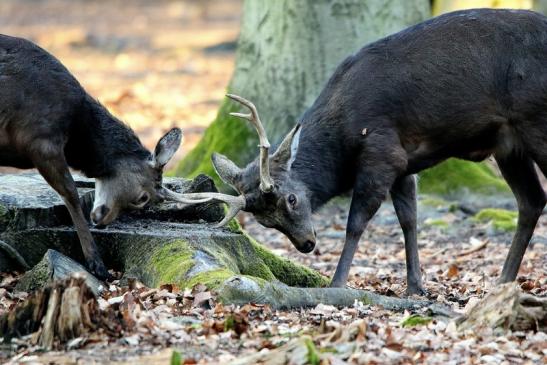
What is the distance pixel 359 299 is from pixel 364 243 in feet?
14.6

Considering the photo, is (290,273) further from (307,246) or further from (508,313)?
(508,313)

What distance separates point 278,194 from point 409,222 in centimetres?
142

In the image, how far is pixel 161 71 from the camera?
2567 cm

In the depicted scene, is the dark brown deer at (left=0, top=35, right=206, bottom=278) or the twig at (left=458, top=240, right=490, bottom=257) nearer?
the dark brown deer at (left=0, top=35, right=206, bottom=278)

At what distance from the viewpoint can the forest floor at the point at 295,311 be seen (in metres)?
6.57

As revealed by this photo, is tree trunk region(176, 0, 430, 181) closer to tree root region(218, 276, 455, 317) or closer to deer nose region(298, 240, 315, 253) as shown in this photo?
deer nose region(298, 240, 315, 253)

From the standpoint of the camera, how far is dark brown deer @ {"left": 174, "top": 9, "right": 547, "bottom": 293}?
9289 mm

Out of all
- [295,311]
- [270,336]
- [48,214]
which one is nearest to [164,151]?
[48,214]

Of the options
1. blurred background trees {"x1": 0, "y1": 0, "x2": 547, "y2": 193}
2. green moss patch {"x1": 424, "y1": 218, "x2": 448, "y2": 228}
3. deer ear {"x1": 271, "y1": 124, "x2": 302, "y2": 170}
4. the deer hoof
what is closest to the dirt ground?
blurred background trees {"x1": 0, "y1": 0, "x2": 547, "y2": 193}

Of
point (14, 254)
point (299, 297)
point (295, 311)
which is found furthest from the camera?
point (14, 254)

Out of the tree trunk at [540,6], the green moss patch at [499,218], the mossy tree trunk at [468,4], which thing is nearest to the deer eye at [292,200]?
the green moss patch at [499,218]

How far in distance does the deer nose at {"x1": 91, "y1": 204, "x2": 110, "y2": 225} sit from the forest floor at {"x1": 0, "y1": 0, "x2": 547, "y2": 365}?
0.96 m

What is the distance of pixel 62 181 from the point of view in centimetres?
912

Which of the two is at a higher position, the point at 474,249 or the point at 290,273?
the point at 290,273
